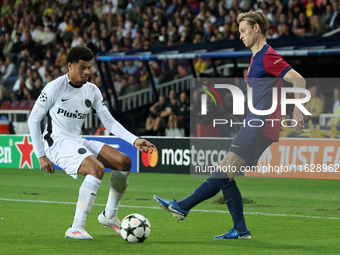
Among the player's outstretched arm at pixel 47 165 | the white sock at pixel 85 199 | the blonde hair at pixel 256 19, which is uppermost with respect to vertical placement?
the blonde hair at pixel 256 19

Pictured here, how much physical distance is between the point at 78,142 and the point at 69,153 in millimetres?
180

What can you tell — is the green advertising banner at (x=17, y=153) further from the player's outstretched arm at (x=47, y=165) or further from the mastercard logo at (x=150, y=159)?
the player's outstretched arm at (x=47, y=165)

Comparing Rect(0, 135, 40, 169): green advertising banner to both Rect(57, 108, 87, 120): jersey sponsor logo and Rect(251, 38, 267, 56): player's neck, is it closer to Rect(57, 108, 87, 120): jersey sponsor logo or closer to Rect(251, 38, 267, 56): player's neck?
Rect(57, 108, 87, 120): jersey sponsor logo

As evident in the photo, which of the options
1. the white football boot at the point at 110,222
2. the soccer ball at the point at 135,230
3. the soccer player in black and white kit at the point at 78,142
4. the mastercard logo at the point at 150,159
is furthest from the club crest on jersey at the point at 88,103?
the mastercard logo at the point at 150,159

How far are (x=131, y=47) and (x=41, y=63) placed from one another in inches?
146

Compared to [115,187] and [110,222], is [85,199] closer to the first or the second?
[115,187]

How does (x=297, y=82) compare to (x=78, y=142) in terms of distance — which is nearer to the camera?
(x=297, y=82)

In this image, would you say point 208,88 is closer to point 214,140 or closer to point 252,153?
point 214,140

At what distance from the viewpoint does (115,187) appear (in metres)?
6.11

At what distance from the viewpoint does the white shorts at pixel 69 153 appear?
5828 mm

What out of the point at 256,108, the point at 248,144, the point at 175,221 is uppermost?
the point at 256,108

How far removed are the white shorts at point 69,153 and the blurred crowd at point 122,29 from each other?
10269mm

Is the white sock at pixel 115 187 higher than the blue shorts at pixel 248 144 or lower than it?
lower

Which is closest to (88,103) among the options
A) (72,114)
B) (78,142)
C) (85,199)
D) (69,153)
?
(72,114)
